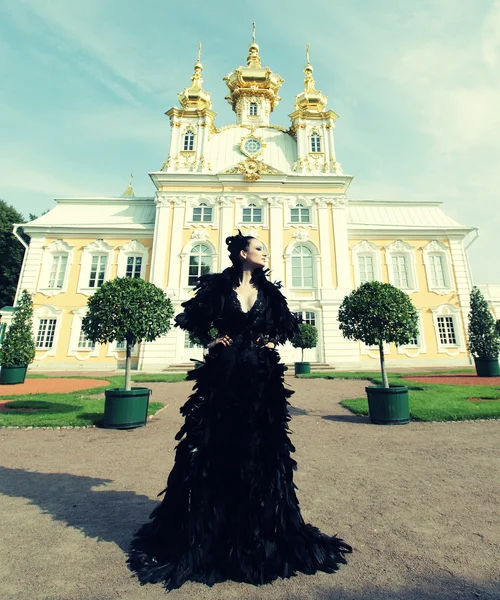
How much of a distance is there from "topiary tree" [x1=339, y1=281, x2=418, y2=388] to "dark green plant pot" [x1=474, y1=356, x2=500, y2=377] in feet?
27.6

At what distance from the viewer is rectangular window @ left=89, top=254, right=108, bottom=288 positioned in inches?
890

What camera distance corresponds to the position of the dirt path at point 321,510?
1896mm

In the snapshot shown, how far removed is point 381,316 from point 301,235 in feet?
49.8

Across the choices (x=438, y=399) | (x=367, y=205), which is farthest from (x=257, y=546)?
(x=367, y=205)

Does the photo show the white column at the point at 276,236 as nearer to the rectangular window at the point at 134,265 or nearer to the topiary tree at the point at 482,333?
the rectangular window at the point at 134,265

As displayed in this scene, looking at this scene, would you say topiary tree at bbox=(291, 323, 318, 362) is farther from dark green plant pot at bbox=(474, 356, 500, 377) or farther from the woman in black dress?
the woman in black dress

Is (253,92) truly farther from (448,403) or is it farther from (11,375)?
(448,403)

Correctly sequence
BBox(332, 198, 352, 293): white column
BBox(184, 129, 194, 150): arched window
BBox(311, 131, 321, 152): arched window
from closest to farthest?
BBox(332, 198, 352, 293): white column, BBox(184, 129, 194, 150): arched window, BBox(311, 131, 321, 152): arched window

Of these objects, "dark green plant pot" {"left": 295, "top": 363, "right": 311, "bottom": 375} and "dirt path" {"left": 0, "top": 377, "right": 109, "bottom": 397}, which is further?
"dark green plant pot" {"left": 295, "top": 363, "right": 311, "bottom": 375}

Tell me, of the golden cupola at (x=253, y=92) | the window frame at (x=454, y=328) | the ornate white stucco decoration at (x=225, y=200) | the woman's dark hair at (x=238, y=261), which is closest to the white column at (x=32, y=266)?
the ornate white stucco decoration at (x=225, y=200)

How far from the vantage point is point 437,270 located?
2330 cm

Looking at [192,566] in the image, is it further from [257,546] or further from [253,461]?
[253,461]

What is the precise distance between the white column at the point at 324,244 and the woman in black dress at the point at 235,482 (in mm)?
19661

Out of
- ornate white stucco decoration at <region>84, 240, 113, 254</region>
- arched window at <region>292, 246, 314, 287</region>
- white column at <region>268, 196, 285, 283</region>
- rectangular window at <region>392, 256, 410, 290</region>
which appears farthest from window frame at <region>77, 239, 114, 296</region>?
rectangular window at <region>392, 256, 410, 290</region>
